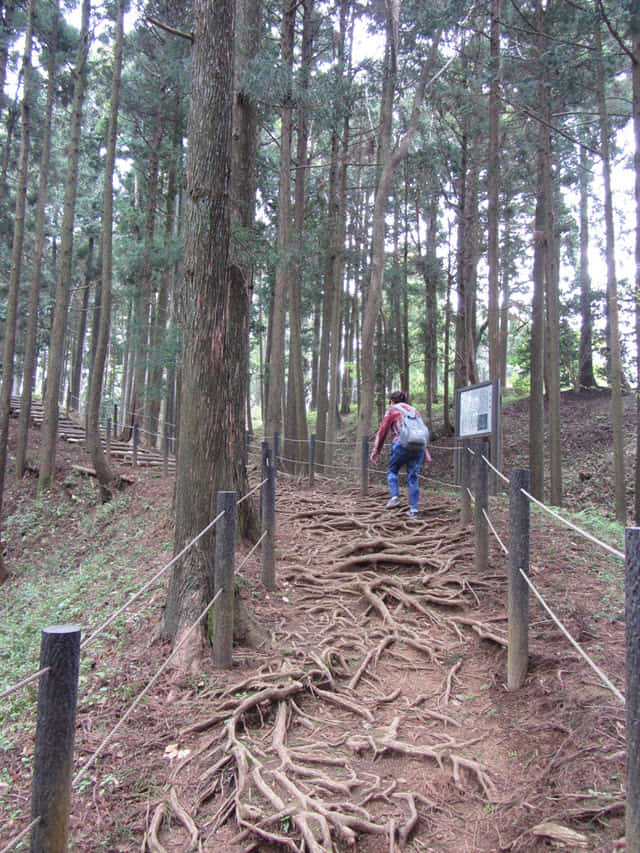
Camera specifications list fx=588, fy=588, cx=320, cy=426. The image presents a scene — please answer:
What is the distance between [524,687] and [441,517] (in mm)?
4503

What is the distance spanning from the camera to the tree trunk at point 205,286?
472 centimetres

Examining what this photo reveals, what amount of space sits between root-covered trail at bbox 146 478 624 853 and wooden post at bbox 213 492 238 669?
183mm

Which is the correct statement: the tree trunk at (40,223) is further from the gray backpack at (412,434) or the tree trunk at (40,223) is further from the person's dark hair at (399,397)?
the gray backpack at (412,434)

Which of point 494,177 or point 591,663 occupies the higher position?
point 494,177

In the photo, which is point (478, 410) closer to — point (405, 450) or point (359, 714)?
point (405, 450)

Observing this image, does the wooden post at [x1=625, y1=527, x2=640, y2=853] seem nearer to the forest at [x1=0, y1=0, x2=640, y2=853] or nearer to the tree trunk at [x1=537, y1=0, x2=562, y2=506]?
the forest at [x1=0, y1=0, x2=640, y2=853]

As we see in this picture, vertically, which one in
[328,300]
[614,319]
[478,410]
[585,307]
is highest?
[585,307]

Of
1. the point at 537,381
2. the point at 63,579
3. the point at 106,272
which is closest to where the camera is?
the point at 63,579

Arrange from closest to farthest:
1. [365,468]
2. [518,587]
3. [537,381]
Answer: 1. [518,587]
2. [365,468]
3. [537,381]

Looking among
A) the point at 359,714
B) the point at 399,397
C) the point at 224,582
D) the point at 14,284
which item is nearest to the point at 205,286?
the point at 224,582

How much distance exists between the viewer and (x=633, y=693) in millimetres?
1920

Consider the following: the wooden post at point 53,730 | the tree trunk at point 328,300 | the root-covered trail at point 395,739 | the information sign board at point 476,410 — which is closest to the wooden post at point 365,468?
the information sign board at point 476,410

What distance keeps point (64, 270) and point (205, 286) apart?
9.94 metres

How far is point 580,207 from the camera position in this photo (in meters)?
23.2
